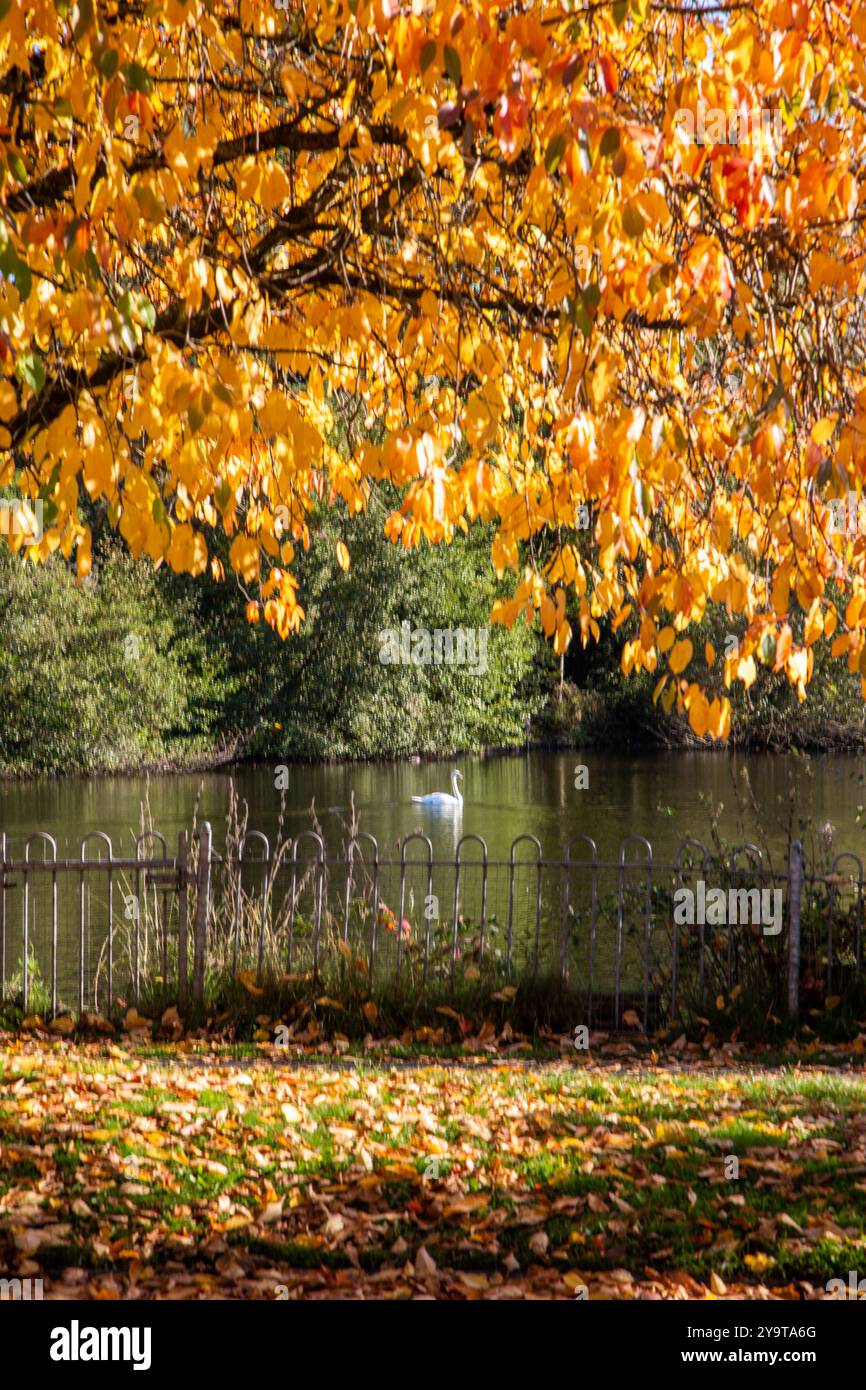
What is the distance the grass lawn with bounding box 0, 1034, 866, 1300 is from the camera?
437 cm

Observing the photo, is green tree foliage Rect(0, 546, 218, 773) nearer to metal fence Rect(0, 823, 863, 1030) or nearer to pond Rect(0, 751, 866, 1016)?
pond Rect(0, 751, 866, 1016)

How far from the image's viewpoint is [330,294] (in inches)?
270

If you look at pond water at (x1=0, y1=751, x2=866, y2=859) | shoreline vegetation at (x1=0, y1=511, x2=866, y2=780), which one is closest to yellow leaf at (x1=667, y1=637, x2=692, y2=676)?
pond water at (x1=0, y1=751, x2=866, y2=859)

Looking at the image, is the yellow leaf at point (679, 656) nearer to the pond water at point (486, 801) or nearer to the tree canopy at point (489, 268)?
the tree canopy at point (489, 268)

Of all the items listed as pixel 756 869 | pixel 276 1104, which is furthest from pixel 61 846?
pixel 276 1104

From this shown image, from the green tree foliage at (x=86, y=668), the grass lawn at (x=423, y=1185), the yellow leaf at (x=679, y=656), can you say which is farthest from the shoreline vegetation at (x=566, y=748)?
the yellow leaf at (x=679, y=656)

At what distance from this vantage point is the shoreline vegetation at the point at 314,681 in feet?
91.7

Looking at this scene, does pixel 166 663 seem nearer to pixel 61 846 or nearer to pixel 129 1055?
pixel 61 846

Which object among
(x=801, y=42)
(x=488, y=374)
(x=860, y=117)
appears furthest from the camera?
(x=488, y=374)

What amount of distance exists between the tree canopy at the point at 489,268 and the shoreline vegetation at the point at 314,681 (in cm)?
1896

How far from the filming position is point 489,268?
21.8ft

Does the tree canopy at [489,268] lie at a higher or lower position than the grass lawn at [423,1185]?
higher

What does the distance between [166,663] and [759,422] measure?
1070 inches

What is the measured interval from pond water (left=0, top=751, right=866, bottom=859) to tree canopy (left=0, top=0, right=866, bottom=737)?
986 centimetres
